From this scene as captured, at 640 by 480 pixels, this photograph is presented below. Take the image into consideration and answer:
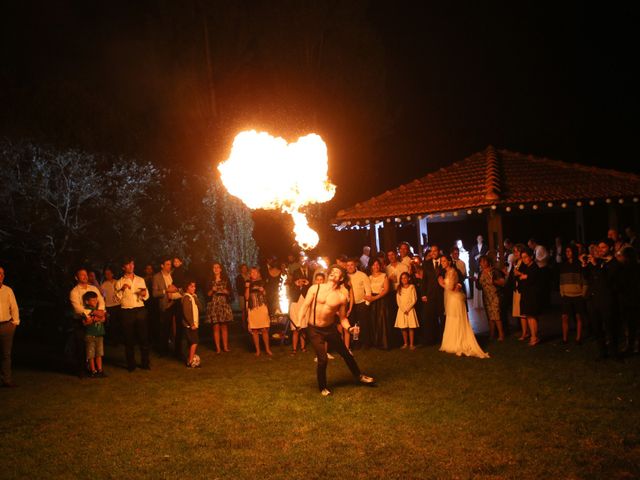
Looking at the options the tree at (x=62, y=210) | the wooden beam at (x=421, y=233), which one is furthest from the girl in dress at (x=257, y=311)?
the tree at (x=62, y=210)

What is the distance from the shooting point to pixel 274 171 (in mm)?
15242

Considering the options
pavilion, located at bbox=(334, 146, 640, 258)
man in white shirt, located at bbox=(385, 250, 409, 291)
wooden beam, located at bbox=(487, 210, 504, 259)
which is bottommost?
man in white shirt, located at bbox=(385, 250, 409, 291)

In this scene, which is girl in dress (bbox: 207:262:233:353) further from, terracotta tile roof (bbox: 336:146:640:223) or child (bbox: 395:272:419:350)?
terracotta tile roof (bbox: 336:146:640:223)

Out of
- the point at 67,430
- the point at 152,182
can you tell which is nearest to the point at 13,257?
the point at 152,182

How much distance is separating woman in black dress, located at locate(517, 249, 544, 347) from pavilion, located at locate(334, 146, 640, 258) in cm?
237

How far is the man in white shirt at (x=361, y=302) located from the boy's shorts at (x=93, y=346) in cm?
487

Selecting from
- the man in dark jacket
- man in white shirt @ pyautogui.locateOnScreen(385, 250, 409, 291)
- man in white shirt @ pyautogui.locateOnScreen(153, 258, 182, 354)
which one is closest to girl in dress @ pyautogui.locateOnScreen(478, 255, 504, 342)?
man in white shirt @ pyautogui.locateOnScreen(385, 250, 409, 291)

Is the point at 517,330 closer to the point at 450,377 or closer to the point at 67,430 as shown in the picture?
the point at 450,377

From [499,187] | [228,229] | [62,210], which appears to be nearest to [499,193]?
[499,187]

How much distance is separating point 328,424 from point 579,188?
9949 millimetres

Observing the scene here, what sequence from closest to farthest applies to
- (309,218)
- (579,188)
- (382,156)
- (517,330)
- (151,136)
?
(517,330)
(579,188)
(151,136)
(309,218)
(382,156)

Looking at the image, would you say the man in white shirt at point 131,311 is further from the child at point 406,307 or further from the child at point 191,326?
the child at point 406,307

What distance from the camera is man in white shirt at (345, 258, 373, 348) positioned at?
1271 centimetres

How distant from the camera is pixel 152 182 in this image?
2123 cm
